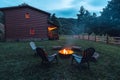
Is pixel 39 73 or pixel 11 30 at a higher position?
pixel 11 30

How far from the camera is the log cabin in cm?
2247

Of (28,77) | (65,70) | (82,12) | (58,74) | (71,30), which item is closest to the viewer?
(28,77)

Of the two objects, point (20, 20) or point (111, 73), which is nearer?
point (111, 73)

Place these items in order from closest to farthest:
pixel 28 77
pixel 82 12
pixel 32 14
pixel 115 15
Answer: pixel 28 77 < pixel 115 15 < pixel 32 14 < pixel 82 12

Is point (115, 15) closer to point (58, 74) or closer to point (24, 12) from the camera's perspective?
point (24, 12)

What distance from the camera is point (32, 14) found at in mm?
23328

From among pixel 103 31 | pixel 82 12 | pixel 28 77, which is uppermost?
pixel 82 12

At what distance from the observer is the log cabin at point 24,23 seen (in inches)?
885

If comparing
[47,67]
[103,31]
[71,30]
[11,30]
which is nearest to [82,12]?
[71,30]

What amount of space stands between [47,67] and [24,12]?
17723 mm

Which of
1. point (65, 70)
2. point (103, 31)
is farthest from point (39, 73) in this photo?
point (103, 31)

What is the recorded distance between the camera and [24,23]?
22984 millimetres

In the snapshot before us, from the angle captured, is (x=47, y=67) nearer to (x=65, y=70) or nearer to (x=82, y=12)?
(x=65, y=70)

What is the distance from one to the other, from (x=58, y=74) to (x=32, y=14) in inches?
742
